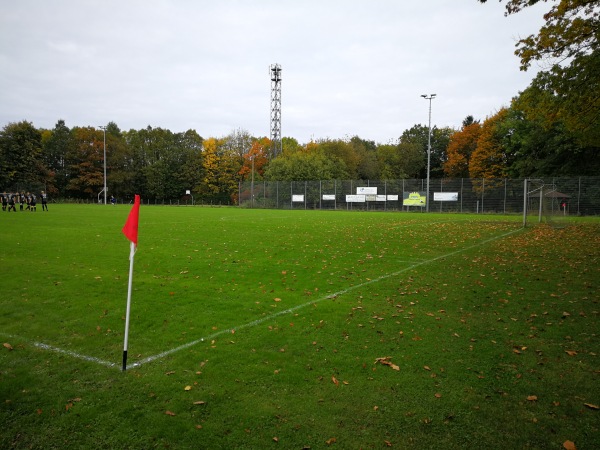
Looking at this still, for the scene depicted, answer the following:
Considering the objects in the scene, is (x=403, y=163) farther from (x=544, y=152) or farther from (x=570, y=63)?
(x=570, y=63)

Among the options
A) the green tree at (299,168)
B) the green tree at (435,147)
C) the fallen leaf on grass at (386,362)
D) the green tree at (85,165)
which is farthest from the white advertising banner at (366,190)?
the green tree at (85,165)

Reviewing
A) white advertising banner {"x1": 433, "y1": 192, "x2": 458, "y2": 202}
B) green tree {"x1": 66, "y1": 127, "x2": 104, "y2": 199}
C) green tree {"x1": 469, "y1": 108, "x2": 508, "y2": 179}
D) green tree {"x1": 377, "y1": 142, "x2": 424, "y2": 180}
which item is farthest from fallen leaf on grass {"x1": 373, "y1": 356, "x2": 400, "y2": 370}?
green tree {"x1": 66, "y1": 127, "x2": 104, "y2": 199}

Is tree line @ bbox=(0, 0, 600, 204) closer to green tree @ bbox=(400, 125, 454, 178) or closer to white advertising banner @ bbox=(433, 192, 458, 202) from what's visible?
green tree @ bbox=(400, 125, 454, 178)

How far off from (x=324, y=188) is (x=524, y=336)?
147ft

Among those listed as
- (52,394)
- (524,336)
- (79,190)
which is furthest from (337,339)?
(79,190)

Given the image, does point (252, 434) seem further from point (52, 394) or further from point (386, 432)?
point (52, 394)

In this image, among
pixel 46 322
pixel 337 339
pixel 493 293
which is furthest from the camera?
pixel 493 293

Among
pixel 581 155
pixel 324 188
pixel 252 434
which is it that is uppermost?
pixel 581 155

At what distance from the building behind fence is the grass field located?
25.4 metres

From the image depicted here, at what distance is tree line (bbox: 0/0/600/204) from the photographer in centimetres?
4300

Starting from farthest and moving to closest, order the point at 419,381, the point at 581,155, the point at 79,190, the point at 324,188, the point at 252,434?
the point at 79,190 < the point at 324,188 < the point at 581,155 < the point at 419,381 < the point at 252,434

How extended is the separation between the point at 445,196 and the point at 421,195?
2.55 m

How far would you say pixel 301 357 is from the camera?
4469 mm

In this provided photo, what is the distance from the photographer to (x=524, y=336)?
513cm
